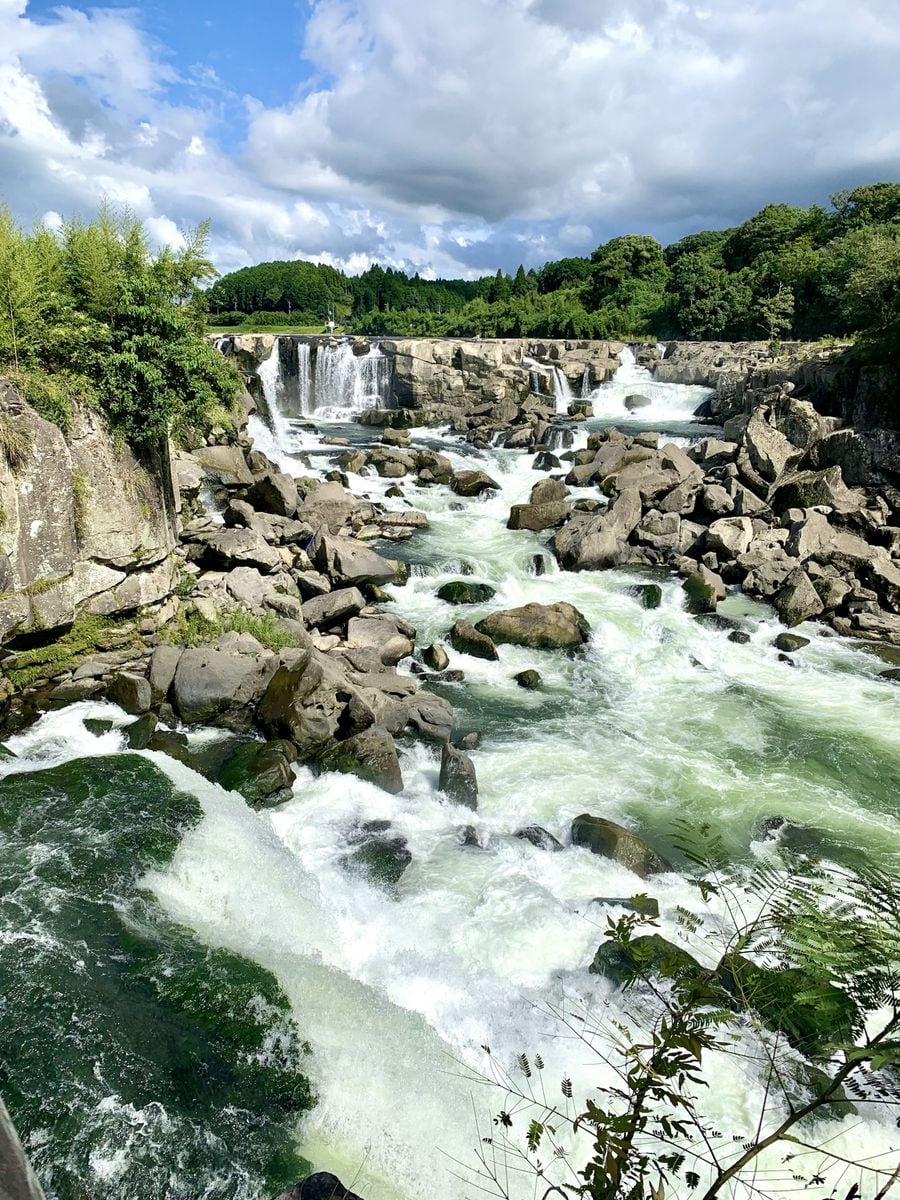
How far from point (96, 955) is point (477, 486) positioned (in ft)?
65.0

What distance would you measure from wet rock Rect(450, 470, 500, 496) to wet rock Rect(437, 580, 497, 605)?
310 inches

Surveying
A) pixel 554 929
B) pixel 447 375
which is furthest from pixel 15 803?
pixel 447 375

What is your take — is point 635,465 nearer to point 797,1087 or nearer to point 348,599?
point 348,599

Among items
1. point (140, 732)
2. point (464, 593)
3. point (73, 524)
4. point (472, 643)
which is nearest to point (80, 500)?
point (73, 524)

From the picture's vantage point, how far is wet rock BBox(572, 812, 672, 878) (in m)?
8.81

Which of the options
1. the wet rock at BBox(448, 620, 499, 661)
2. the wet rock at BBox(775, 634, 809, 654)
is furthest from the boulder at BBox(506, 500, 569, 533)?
the wet rock at BBox(775, 634, 809, 654)

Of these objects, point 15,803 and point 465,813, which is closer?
point 15,803

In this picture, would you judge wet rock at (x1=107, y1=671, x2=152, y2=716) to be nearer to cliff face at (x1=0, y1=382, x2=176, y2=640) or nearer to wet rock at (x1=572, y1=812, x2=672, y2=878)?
cliff face at (x1=0, y1=382, x2=176, y2=640)

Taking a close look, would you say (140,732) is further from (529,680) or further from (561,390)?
(561,390)

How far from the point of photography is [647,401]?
37000 mm

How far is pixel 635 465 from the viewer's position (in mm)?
24172

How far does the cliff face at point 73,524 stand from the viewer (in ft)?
35.8

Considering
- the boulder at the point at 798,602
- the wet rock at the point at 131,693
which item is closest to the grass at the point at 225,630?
the wet rock at the point at 131,693

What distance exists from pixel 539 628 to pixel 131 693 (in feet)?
25.7
